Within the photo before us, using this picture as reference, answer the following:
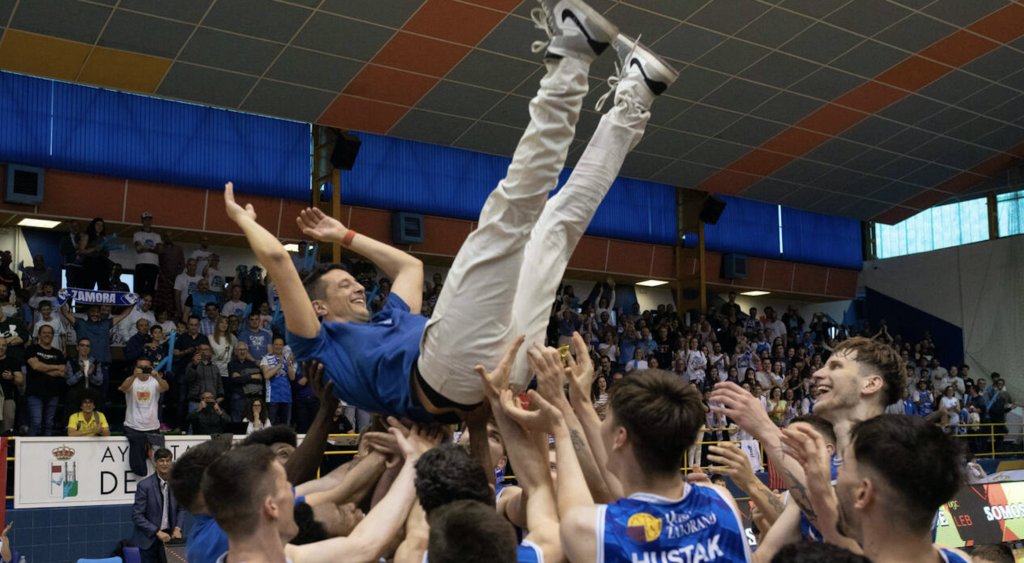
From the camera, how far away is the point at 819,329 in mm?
21656

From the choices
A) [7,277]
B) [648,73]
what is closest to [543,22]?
[648,73]

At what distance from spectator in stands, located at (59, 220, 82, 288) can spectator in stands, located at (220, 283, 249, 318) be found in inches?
73.6

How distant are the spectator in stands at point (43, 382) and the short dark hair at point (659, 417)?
9.41 metres

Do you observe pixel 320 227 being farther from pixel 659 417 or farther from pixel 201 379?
pixel 201 379

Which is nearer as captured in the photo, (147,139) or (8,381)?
(8,381)

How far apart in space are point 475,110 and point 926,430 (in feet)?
45.6

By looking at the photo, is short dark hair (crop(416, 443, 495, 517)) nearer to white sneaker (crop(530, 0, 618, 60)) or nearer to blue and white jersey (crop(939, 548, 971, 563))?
blue and white jersey (crop(939, 548, 971, 563))

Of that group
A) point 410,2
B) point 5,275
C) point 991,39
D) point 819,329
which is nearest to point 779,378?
point 819,329

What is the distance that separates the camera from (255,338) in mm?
12273

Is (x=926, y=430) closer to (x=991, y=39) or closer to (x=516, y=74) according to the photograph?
(x=516, y=74)

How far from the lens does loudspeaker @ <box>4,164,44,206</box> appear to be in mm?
13570

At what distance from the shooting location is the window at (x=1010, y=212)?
21938 millimetres

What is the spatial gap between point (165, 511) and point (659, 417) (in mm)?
8039

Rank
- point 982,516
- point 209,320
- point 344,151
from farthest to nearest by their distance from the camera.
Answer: point 344,151, point 209,320, point 982,516
